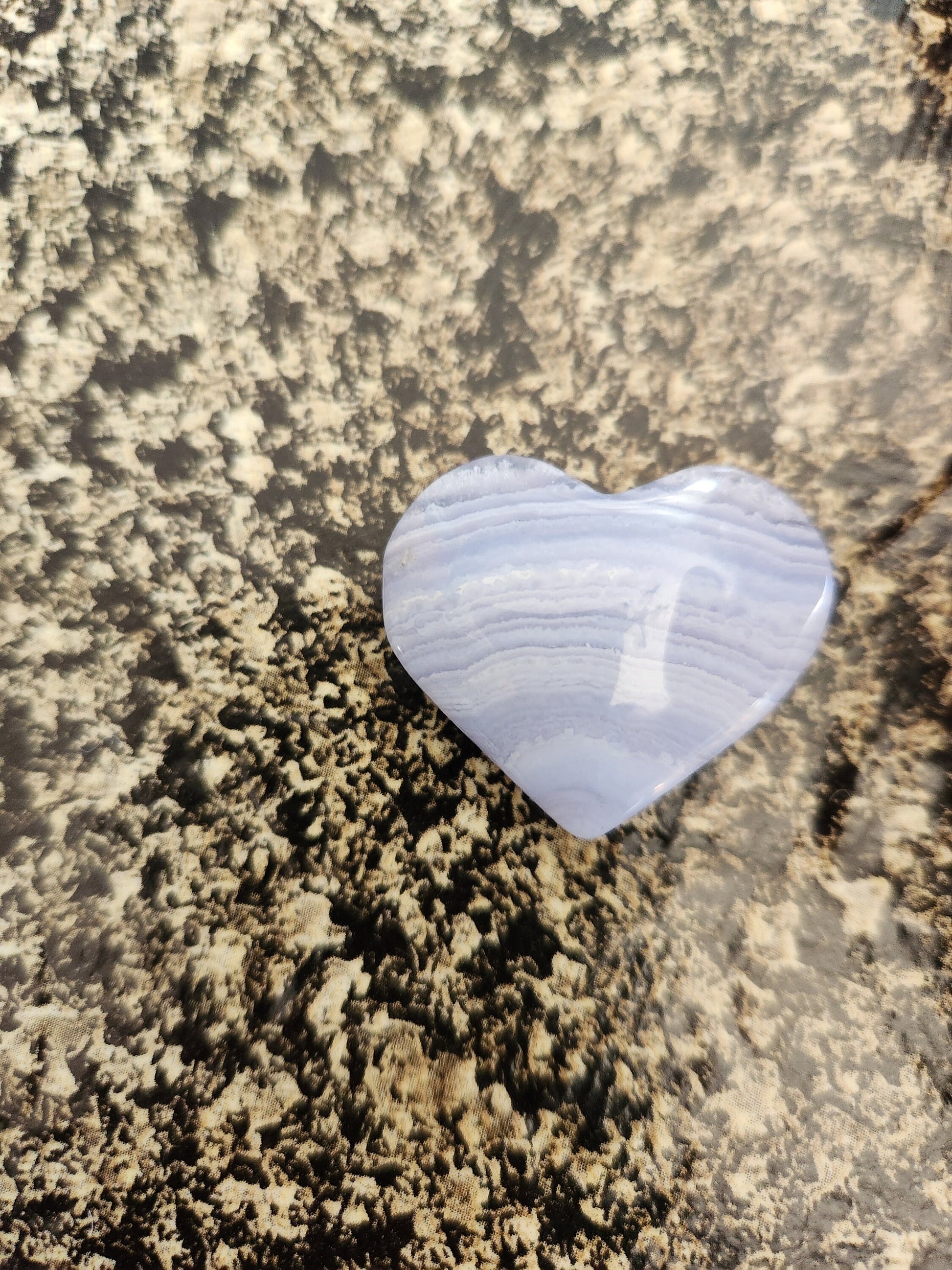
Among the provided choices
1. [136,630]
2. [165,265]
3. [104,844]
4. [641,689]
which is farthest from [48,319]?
[641,689]

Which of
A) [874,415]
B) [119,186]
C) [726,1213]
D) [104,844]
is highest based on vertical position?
[119,186]

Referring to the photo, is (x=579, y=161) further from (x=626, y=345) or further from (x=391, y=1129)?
(x=391, y=1129)

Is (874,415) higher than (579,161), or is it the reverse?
(579,161)

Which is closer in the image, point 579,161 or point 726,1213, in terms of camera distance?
point 726,1213
